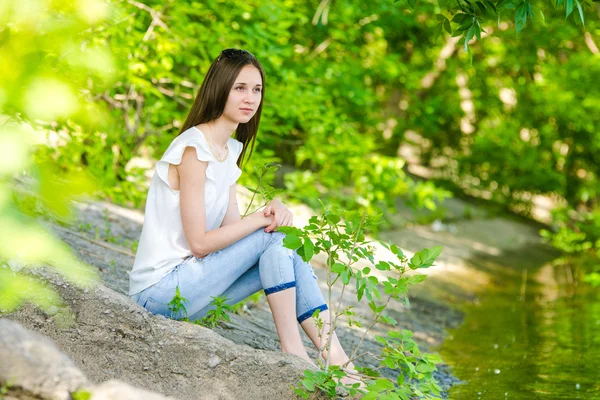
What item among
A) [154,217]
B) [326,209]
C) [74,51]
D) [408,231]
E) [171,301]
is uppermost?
[74,51]

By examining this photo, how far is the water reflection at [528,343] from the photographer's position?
5199 millimetres

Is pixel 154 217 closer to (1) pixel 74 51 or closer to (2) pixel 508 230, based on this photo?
(1) pixel 74 51

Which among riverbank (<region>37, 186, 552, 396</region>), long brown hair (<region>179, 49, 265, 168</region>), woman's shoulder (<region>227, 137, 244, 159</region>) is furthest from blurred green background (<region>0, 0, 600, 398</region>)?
woman's shoulder (<region>227, 137, 244, 159</region>)

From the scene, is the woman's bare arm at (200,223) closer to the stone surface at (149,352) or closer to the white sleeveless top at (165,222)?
the white sleeveless top at (165,222)

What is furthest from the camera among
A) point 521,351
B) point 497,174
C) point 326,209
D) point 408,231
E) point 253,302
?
point 497,174

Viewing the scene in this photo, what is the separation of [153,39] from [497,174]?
11.5m

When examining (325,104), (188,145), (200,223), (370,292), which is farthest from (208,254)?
(325,104)

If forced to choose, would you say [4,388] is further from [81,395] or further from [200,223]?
[200,223]

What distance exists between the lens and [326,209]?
3.38 m

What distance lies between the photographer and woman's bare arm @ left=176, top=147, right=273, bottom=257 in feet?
12.4

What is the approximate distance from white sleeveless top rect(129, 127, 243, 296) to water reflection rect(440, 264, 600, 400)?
6.87 feet

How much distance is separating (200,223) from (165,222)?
21 centimetres

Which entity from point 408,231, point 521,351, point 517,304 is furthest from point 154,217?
point 408,231

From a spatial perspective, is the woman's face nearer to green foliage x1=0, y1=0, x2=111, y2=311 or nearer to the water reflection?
the water reflection
